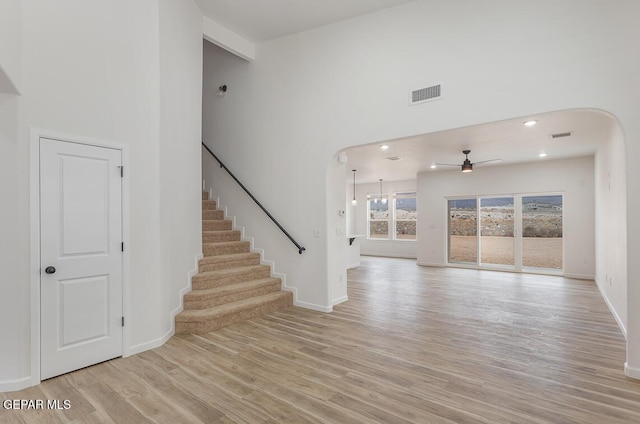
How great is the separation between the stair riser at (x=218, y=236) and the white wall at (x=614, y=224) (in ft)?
17.9

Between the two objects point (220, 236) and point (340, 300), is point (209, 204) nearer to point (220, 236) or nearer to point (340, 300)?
point (220, 236)

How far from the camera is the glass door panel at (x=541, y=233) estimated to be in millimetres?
8369

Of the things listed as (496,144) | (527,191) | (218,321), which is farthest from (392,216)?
(218,321)

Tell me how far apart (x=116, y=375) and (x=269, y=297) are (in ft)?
7.46

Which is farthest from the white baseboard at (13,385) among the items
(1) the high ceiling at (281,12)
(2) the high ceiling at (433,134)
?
(1) the high ceiling at (281,12)

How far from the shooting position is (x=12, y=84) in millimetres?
2605

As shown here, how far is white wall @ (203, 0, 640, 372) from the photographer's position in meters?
2.97

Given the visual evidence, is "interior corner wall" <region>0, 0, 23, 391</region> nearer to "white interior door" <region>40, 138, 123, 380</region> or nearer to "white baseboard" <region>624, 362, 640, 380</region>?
"white interior door" <region>40, 138, 123, 380</region>

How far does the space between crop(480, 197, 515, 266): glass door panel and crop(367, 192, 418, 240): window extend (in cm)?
280

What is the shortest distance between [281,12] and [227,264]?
3.96m

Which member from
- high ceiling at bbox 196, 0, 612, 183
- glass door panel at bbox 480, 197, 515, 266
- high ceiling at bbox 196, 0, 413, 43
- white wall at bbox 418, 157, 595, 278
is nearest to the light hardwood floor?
high ceiling at bbox 196, 0, 612, 183

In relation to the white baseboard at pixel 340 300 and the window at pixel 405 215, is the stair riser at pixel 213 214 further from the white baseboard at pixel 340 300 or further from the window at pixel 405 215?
the window at pixel 405 215

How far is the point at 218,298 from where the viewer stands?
4426 mm

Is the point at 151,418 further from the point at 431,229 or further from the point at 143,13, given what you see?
the point at 431,229
